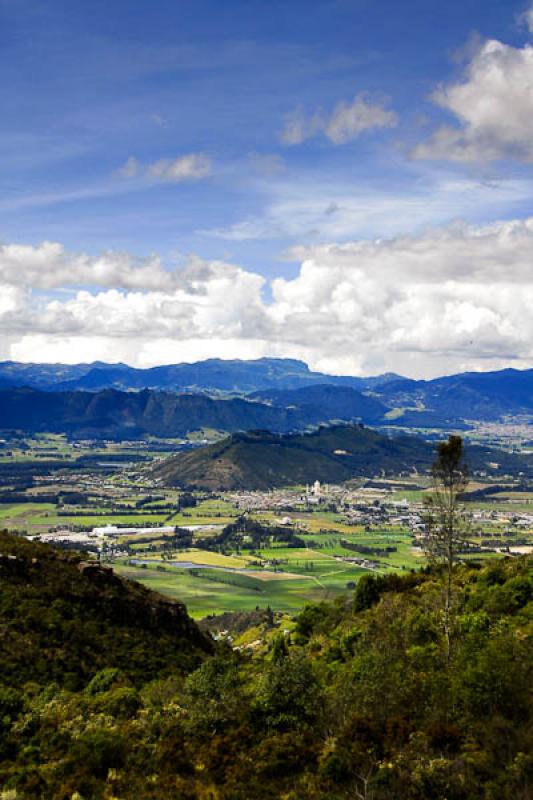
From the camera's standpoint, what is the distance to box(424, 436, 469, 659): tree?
3866 centimetres

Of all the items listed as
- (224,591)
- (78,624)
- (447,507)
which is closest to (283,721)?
(447,507)

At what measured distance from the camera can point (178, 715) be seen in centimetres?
3506

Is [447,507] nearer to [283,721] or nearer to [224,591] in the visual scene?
[283,721]

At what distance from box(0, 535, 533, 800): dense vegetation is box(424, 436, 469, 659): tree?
5.35 metres

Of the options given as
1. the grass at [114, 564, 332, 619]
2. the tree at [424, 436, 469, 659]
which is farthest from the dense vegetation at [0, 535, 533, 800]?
the grass at [114, 564, 332, 619]

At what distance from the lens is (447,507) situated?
39.6 m

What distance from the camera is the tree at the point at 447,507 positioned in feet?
127

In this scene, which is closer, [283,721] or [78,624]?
[283,721]

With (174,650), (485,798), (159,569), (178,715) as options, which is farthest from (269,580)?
(485,798)

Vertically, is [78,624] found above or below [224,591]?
→ above

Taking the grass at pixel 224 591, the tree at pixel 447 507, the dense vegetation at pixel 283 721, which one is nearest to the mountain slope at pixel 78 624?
the dense vegetation at pixel 283 721

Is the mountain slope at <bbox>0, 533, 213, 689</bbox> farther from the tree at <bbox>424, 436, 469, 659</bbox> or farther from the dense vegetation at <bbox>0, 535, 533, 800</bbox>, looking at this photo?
the tree at <bbox>424, 436, 469, 659</bbox>

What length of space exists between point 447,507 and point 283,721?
14830mm

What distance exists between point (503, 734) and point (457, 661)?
294 inches
